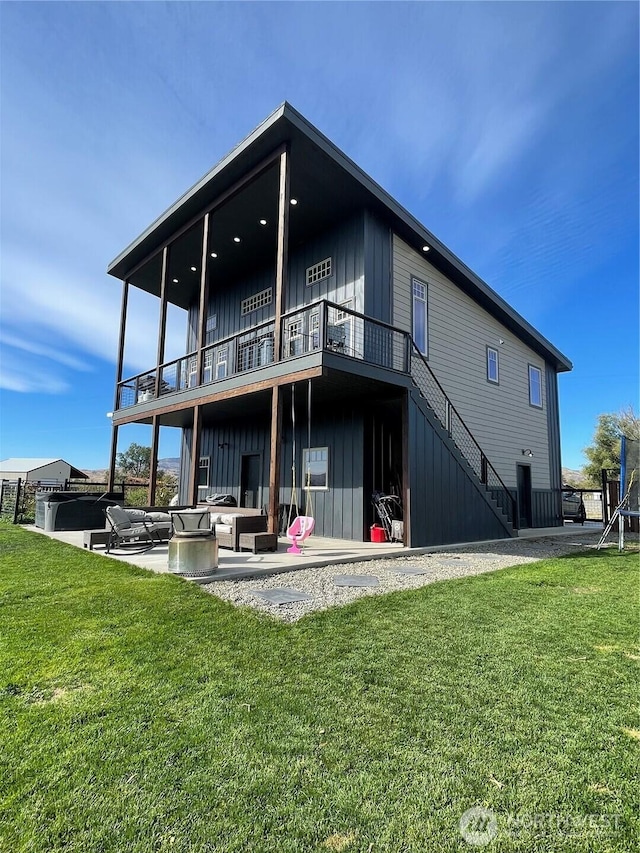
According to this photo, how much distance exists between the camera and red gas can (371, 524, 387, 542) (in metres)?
9.13

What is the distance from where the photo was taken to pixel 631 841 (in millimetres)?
1484

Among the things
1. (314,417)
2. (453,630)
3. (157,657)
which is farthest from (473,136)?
(157,657)

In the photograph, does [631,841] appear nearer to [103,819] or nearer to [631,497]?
[103,819]

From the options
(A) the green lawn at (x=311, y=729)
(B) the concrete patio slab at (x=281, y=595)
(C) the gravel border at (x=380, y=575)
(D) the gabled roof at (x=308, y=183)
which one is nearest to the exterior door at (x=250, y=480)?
(C) the gravel border at (x=380, y=575)

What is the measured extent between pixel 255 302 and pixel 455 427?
6.75 metres

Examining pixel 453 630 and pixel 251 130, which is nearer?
pixel 453 630

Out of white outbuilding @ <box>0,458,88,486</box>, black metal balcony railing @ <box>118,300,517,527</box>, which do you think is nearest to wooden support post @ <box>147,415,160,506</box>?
black metal balcony railing @ <box>118,300,517,527</box>

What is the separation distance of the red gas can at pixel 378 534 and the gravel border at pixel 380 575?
1229 mm

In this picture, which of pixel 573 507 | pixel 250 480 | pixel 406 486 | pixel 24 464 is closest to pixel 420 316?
pixel 406 486

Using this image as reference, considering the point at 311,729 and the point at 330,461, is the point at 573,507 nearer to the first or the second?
the point at 330,461

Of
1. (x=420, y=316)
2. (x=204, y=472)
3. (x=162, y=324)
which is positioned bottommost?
(x=204, y=472)

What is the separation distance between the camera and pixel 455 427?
1145cm

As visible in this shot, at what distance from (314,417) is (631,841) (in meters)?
9.54

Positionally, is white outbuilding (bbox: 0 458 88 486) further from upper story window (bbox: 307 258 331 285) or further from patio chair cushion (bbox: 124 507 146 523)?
upper story window (bbox: 307 258 331 285)
